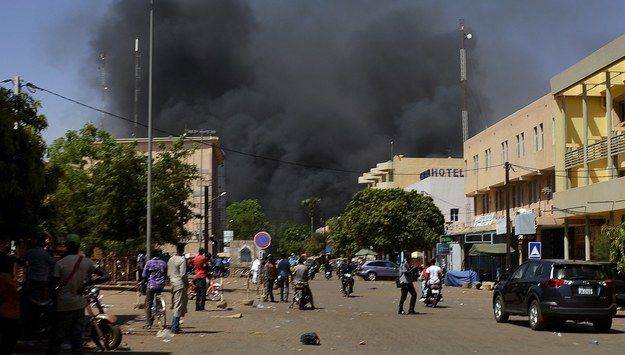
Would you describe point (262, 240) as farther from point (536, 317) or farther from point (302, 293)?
point (536, 317)

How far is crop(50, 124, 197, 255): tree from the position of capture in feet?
133

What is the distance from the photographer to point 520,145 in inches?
2221

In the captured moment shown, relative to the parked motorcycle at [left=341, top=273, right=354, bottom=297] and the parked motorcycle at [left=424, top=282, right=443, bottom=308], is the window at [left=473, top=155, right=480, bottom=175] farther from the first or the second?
the parked motorcycle at [left=424, top=282, right=443, bottom=308]

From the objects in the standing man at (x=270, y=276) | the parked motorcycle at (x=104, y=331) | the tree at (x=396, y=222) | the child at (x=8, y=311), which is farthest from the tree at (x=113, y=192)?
the tree at (x=396, y=222)

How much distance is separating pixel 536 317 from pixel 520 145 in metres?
36.9

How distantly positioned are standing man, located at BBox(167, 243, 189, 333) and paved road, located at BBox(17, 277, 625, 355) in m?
0.44

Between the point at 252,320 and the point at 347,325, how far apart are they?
3.00m

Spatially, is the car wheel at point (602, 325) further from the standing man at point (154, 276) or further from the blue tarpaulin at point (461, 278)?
the blue tarpaulin at point (461, 278)

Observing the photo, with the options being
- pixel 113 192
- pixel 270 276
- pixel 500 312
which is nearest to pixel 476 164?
pixel 113 192

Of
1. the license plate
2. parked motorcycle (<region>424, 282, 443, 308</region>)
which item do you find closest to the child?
the license plate

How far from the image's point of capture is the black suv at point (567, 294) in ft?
66.0

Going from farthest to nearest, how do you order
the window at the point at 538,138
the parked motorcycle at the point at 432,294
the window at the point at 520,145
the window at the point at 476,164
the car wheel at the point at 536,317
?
1. the window at the point at 476,164
2. the window at the point at 520,145
3. the window at the point at 538,138
4. the parked motorcycle at the point at 432,294
5. the car wheel at the point at 536,317

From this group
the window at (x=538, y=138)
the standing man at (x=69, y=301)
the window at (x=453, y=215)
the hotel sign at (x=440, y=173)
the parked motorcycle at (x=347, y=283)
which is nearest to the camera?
the standing man at (x=69, y=301)

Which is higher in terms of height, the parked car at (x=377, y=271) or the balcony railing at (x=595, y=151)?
the balcony railing at (x=595, y=151)
